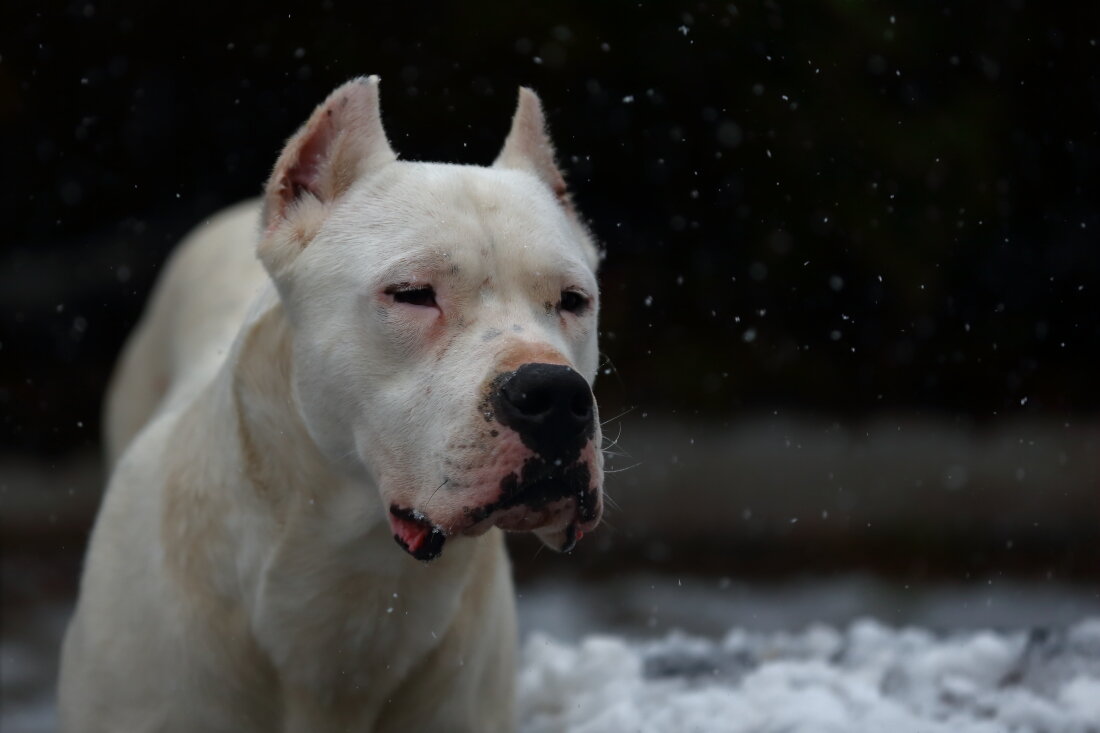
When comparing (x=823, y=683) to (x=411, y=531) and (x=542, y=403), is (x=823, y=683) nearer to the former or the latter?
(x=411, y=531)

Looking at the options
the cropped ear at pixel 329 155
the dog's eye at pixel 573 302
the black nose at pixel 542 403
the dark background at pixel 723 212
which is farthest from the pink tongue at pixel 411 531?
the dark background at pixel 723 212

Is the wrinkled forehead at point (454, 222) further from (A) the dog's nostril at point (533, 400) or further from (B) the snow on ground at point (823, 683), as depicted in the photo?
(B) the snow on ground at point (823, 683)

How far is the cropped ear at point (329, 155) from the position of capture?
8.49ft

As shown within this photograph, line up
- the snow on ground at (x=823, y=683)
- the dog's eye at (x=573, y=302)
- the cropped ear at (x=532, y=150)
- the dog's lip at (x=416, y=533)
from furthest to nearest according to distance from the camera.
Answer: the snow on ground at (x=823, y=683)
the cropped ear at (x=532, y=150)
the dog's eye at (x=573, y=302)
the dog's lip at (x=416, y=533)

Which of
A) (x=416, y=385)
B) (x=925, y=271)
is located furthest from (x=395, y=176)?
(x=925, y=271)

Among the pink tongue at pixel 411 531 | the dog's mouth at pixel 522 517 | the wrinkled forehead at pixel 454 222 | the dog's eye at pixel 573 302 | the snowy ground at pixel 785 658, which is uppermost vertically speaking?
the wrinkled forehead at pixel 454 222

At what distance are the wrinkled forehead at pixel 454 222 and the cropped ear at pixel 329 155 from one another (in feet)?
0.15

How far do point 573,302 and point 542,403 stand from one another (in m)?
0.41

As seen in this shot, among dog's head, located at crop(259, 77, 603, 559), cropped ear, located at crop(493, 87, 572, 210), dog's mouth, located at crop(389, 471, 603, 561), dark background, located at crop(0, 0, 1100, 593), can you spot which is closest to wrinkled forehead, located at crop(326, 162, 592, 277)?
dog's head, located at crop(259, 77, 603, 559)

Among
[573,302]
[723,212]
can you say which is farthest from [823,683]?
[723,212]

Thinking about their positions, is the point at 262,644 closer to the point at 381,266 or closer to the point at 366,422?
the point at 366,422

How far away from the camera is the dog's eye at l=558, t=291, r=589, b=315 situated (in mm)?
2521

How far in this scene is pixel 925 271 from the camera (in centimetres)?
695

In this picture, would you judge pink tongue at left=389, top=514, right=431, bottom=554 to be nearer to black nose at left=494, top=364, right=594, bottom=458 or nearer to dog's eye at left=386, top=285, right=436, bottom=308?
black nose at left=494, top=364, right=594, bottom=458
